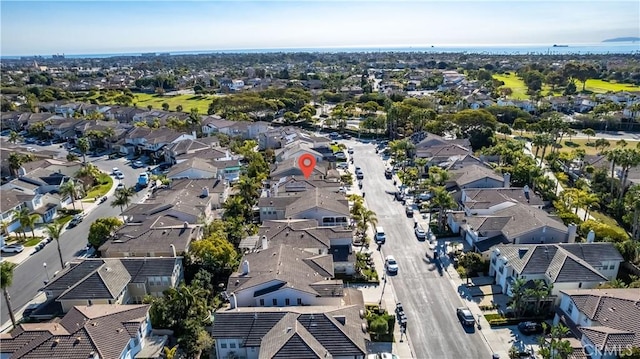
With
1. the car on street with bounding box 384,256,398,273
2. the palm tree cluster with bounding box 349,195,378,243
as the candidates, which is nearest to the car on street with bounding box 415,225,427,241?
the palm tree cluster with bounding box 349,195,378,243

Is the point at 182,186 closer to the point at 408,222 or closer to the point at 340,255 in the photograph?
the point at 340,255

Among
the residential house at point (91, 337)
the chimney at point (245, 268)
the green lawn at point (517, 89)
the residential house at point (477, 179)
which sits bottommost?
the residential house at point (91, 337)

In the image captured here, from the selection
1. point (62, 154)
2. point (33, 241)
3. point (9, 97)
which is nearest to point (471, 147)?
point (33, 241)

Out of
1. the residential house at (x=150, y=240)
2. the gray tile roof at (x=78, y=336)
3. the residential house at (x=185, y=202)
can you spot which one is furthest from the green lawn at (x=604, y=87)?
the gray tile roof at (x=78, y=336)

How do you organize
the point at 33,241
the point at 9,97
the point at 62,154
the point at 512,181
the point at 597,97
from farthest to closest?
1. the point at 9,97
2. the point at 597,97
3. the point at 62,154
4. the point at 512,181
5. the point at 33,241

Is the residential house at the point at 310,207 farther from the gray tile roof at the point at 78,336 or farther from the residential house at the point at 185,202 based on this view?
the gray tile roof at the point at 78,336

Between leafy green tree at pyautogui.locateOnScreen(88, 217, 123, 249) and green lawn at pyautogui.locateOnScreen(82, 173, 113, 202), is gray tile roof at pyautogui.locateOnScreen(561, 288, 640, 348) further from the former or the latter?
green lawn at pyautogui.locateOnScreen(82, 173, 113, 202)
